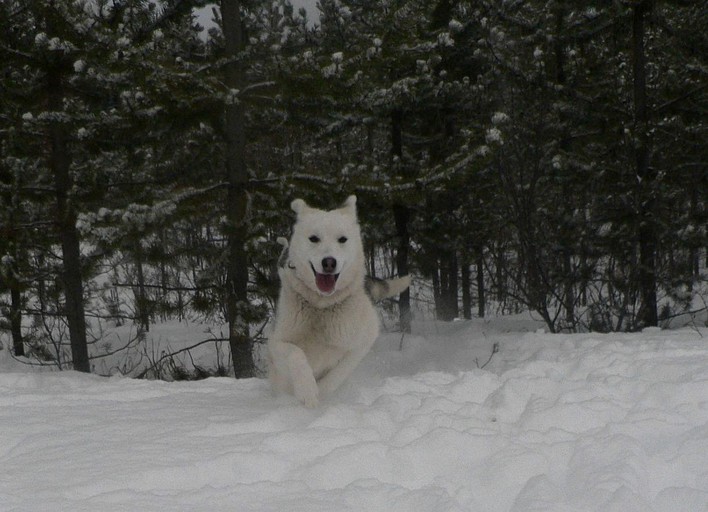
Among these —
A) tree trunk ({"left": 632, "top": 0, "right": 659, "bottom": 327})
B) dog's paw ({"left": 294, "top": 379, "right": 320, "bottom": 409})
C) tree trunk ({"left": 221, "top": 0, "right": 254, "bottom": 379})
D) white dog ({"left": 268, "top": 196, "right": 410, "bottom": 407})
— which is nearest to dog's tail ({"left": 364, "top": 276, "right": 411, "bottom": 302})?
white dog ({"left": 268, "top": 196, "right": 410, "bottom": 407})

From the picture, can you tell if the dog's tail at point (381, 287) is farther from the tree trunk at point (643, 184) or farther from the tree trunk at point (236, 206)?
the tree trunk at point (643, 184)

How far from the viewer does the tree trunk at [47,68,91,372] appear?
29.3 ft

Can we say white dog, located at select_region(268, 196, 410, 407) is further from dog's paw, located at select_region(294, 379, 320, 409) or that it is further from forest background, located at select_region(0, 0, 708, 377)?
forest background, located at select_region(0, 0, 708, 377)

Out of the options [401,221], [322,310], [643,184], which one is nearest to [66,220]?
[322,310]

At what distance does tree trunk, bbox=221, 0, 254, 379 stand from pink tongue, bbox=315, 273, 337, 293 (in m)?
4.25

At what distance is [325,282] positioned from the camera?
416cm

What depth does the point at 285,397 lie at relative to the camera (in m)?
4.41

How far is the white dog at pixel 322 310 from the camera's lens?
427cm

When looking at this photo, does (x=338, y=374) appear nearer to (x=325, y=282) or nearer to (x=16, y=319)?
(x=325, y=282)

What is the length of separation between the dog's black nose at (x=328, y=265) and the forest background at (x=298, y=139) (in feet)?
13.2

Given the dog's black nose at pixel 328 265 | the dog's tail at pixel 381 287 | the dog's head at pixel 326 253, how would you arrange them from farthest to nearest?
the dog's tail at pixel 381 287 → the dog's head at pixel 326 253 → the dog's black nose at pixel 328 265

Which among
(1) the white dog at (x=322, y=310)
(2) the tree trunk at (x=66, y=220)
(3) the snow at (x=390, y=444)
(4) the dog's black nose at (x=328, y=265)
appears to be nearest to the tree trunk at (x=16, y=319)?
(2) the tree trunk at (x=66, y=220)

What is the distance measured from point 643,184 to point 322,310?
21.9 ft

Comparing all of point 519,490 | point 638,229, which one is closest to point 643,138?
point 638,229
